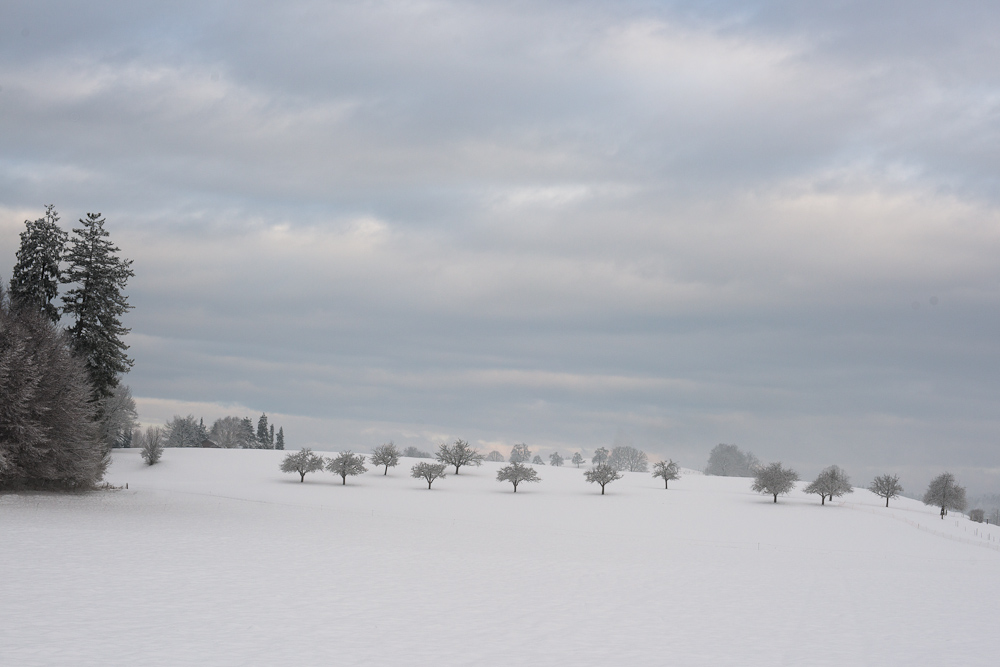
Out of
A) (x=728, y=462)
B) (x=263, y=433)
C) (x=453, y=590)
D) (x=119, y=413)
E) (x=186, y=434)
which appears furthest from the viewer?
(x=728, y=462)

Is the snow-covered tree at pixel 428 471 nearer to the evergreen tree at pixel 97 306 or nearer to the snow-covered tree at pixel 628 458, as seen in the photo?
the evergreen tree at pixel 97 306

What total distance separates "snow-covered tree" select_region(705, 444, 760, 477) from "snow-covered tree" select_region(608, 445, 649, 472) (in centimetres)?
3420

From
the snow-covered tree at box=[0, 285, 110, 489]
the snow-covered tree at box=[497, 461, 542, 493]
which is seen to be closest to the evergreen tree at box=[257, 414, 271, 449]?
the snow-covered tree at box=[497, 461, 542, 493]

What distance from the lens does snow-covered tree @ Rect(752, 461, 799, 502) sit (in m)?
70.7

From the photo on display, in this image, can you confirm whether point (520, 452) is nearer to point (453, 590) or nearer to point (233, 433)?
point (233, 433)

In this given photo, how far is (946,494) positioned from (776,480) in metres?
21.2

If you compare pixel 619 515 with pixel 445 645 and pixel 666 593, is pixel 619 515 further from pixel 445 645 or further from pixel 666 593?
pixel 445 645

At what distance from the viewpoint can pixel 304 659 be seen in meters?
13.6

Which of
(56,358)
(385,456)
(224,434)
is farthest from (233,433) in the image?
(56,358)

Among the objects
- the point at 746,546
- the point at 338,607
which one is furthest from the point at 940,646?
the point at 746,546

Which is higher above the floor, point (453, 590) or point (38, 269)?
point (38, 269)

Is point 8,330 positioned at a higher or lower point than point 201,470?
higher

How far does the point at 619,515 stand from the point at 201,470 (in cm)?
4493

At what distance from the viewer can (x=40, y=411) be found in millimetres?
39281
